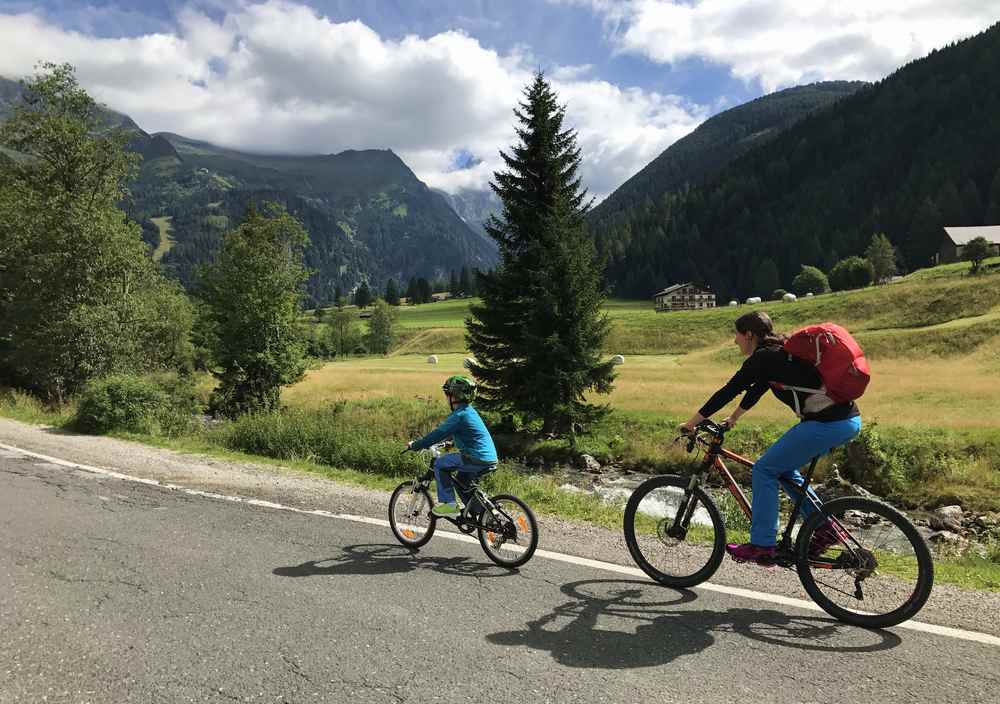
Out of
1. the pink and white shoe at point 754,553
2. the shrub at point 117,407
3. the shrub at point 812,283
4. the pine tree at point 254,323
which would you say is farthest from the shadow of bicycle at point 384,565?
the shrub at point 812,283

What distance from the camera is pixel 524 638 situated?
4.38m

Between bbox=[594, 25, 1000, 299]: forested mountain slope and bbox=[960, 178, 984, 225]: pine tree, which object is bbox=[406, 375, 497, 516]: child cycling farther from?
bbox=[960, 178, 984, 225]: pine tree

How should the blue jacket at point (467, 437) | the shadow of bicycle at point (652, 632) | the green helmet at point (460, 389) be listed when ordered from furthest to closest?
the green helmet at point (460, 389) < the blue jacket at point (467, 437) < the shadow of bicycle at point (652, 632)

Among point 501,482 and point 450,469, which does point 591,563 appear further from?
point 501,482

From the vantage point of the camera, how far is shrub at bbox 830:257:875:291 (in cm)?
10231

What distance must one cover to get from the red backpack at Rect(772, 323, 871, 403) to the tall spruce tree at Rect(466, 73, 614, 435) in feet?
56.1

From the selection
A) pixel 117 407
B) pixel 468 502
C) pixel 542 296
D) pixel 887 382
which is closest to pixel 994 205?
pixel 887 382

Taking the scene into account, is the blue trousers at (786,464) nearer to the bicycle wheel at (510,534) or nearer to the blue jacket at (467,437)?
the bicycle wheel at (510,534)

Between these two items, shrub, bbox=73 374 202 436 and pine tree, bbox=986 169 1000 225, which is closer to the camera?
shrub, bbox=73 374 202 436

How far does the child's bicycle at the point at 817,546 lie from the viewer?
15.1 ft

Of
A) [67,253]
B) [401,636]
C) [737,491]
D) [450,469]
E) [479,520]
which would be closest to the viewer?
[401,636]

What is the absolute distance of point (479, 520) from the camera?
251 inches

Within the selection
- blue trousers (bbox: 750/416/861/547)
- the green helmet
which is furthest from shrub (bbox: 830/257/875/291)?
the green helmet

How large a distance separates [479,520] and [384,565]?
3.72 ft
